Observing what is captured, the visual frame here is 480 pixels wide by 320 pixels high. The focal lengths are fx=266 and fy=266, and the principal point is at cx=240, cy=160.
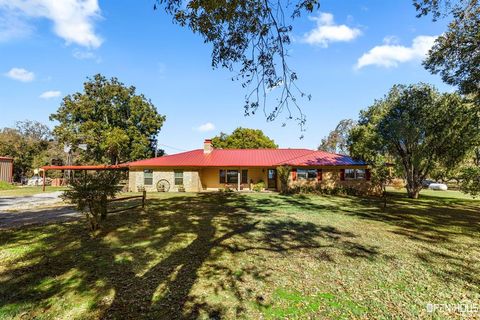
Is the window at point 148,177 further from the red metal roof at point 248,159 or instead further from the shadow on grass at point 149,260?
the shadow on grass at point 149,260

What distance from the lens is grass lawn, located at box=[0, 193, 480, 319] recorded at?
4.45 metres

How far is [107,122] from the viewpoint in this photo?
133ft

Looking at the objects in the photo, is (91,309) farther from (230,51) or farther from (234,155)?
(234,155)

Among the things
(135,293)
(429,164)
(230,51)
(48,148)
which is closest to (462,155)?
(429,164)

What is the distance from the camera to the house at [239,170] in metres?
24.4

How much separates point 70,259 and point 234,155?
22.4 metres

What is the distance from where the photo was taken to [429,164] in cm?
2150

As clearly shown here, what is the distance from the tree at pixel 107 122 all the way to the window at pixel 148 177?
14283 mm

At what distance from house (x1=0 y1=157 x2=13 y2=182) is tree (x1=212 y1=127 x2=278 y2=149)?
99.6 ft

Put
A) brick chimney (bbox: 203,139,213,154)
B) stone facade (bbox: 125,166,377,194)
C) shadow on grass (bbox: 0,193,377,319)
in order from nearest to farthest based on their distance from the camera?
shadow on grass (bbox: 0,193,377,319) → stone facade (bbox: 125,166,377,194) → brick chimney (bbox: 203,139,213,154)

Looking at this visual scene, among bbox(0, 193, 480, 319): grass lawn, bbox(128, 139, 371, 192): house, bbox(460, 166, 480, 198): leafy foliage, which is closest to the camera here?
bbox(0, 193, 480, 319): grass lawn

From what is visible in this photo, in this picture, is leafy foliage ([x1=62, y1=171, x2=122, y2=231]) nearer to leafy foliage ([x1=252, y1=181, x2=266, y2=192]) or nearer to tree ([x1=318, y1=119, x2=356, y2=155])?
leafy foliage ([x1=252, y1=181, x2=266, y2=192])

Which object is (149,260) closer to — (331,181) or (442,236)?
(442,236)

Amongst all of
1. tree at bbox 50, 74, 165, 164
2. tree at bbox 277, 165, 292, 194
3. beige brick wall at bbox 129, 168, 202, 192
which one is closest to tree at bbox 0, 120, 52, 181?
tree at bbox 50, 74, 165, 164
